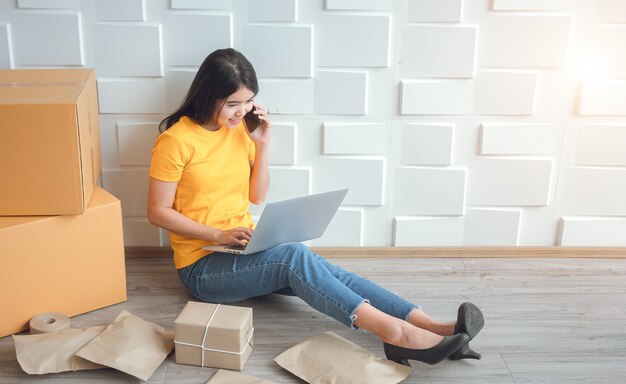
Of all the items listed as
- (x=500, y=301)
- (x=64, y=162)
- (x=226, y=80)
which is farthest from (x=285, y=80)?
(x=500, y=301)

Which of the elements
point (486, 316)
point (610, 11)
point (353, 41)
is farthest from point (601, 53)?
point (486, 316)

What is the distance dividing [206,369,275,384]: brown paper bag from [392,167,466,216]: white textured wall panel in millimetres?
976

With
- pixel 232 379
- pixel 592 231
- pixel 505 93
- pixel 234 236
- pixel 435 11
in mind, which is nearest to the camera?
pixel 232 379

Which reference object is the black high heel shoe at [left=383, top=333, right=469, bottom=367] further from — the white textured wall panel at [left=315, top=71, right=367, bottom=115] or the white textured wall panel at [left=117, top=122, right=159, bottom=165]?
the white textured wall panel at [left=117, top=122, right=159, bottom=165]

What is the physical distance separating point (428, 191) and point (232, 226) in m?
0.77

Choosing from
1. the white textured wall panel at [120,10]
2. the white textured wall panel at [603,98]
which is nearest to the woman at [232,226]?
the white textured wall panel at [120,10]

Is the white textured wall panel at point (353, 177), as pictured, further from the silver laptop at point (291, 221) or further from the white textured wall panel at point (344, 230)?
the silver laptop at point (291, 221)

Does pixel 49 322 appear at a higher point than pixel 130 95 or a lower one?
lower

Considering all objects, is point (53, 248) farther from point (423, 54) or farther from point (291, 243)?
point (423, 54)

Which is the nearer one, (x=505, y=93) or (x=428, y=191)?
(x=505, y=93)

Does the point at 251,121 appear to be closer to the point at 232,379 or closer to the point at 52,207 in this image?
the point at 52,207

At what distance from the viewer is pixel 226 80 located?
6.98ft

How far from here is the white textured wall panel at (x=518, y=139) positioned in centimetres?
255

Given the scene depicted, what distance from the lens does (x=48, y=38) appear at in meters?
2.35
